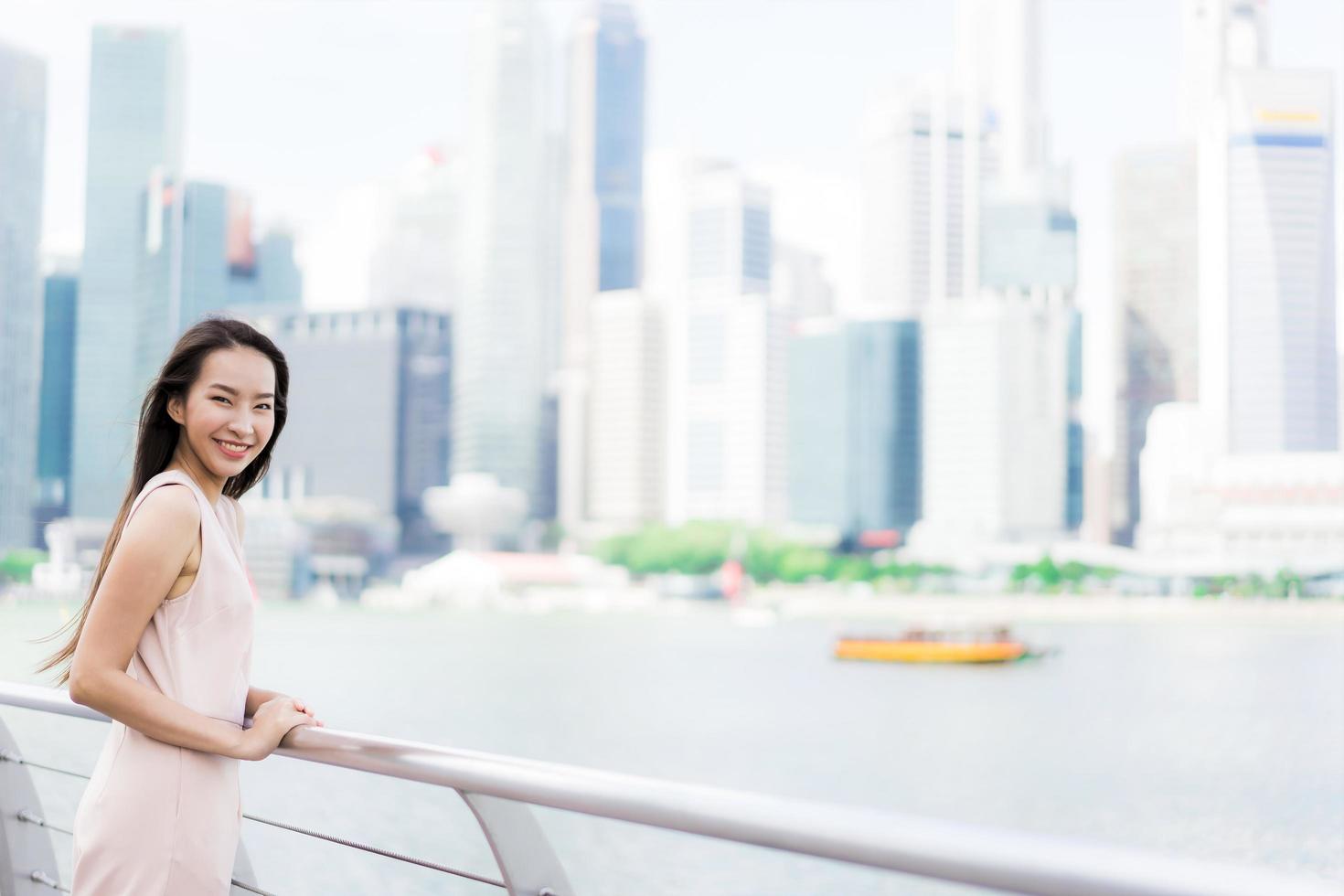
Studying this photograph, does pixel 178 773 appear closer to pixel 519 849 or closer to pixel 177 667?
pixel 177 667

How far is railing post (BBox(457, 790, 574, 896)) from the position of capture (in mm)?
1270

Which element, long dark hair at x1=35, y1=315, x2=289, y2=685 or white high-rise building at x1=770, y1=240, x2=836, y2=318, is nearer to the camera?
long dark hair at x1=35, y1=315, x2=289, y2=685

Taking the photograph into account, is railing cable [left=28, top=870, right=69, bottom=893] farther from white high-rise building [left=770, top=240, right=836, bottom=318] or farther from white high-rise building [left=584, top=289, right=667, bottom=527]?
white high-rise building [left=770, top=240, right=836, bottom=318]

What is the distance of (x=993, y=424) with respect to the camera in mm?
88000

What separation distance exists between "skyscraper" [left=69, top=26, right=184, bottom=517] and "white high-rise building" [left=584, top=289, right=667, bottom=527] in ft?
103

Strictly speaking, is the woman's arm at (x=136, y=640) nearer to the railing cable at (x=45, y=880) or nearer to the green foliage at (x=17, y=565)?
the railing cable at (x=45, y=880)

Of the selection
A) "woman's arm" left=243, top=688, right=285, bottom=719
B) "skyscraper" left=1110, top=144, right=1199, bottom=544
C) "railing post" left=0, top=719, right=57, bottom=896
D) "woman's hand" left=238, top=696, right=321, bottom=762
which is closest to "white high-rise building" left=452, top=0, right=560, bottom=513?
"skyscraper" left=1110, top=144, right=1199, bottom=544

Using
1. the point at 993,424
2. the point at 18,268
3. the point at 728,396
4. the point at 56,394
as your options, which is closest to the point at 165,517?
the point at 18,268

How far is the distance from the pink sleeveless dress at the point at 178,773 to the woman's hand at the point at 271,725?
4 centimetres

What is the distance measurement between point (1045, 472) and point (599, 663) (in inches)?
2038

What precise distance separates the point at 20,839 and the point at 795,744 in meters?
24.1

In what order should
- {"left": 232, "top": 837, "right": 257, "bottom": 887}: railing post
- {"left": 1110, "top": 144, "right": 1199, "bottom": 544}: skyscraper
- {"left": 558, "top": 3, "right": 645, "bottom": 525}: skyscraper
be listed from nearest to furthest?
{"left": 232, "top": 837, "right": 257, "bottom": 887}: railing post, {"left": 1110, "top": 144, "right": 1199, "bottom": 544}: skyscraper, {"left": 558, "top": 3, "right": 645, "bottom": 525}: skyscraper

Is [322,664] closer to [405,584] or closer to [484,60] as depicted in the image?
[405,584]

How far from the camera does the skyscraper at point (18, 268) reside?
55.2 metres
